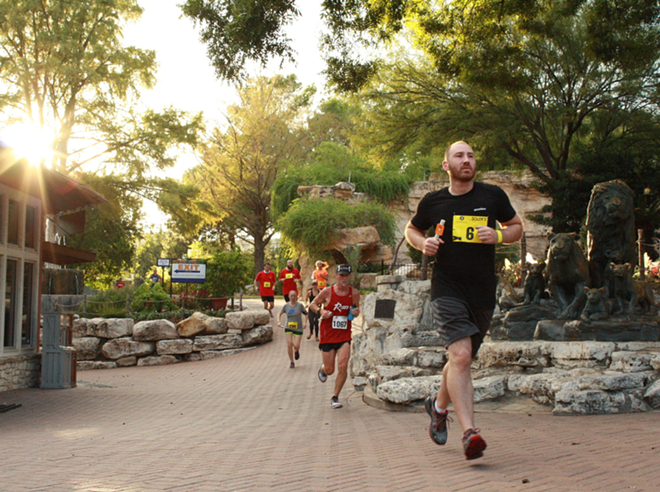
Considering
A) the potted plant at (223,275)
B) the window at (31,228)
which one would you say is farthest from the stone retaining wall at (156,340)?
the window at (31,228)

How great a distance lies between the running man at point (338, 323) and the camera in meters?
8.24

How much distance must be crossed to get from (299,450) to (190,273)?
16242 millimetres

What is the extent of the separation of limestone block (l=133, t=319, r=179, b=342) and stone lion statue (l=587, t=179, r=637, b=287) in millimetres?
12345

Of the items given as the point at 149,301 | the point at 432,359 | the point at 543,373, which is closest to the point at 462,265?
the point at 543,373

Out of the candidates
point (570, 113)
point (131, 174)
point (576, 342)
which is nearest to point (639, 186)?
point (570, 113)

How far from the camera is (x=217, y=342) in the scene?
18219mm

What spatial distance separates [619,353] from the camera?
746cm

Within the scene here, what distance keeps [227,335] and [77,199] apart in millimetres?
6989

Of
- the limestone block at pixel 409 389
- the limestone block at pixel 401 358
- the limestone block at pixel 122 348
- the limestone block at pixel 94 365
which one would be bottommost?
the limestone block at pixel 94 365

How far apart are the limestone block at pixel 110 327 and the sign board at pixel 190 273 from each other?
10.7 feet

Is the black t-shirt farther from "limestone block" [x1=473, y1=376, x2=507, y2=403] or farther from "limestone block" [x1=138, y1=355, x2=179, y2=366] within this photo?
"limestone block" [x1=138, y1=355, x2=179, y2=366]

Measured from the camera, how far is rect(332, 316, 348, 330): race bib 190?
8.23m

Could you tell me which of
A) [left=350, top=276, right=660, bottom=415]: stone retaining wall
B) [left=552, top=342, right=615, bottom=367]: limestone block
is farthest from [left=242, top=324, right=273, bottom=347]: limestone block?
[left=552, top=342, right=615, bottom=367]: limestone block

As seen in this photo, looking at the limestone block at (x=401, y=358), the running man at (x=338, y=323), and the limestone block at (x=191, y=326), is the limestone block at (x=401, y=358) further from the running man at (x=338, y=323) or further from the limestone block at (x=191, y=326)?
the limestone block at (x=191, y=326)
